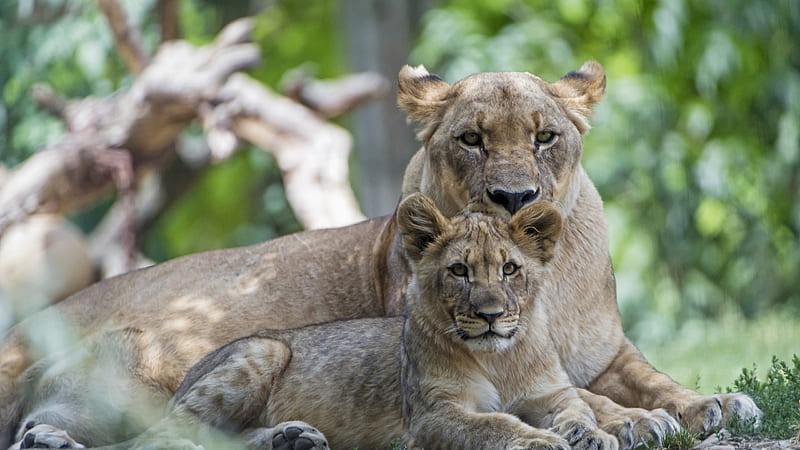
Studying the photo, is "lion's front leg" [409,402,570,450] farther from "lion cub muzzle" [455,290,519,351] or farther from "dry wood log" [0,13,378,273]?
"dry wood log" [0,13,378,273]

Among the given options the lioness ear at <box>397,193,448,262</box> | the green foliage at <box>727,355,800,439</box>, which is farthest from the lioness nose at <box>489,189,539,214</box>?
the green foliage at <box>727,355,800,439</box>

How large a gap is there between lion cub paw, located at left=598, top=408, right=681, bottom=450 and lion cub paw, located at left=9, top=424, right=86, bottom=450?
2.15 m

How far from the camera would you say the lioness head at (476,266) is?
4.07 meters

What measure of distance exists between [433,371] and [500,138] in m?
1.00

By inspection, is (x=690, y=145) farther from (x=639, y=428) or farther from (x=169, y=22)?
(x=639, y=428)

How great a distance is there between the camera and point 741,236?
12422mm

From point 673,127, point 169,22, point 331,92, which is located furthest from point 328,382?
point 673,127

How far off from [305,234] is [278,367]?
1.35 metres

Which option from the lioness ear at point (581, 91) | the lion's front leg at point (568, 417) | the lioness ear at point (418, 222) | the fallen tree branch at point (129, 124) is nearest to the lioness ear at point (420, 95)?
the lioness ear at point (581, 91)

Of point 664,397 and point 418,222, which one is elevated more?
point 418,222

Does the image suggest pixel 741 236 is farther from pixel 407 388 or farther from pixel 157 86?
pixel 407 388

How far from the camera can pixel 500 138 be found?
471 centimetres

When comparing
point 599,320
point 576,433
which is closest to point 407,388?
point 576,433

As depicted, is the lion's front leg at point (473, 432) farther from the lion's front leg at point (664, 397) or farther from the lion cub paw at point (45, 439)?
the lion cub paw at point (45, 439)
